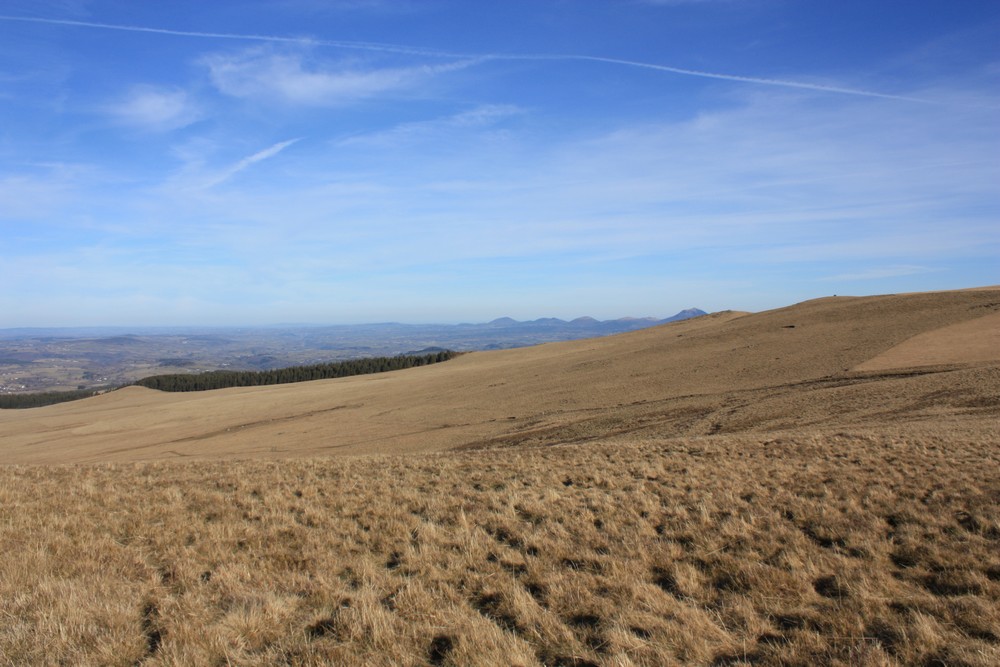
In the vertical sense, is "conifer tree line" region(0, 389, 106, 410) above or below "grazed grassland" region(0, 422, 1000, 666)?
below

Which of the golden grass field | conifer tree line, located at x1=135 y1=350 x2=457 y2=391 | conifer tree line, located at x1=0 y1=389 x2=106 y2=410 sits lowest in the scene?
conifer tree line, located at x1=0 y1=389 x2=106 y2=410

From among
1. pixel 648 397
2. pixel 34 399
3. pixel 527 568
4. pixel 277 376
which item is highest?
pixel 527 568

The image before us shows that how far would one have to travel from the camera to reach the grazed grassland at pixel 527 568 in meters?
4.92

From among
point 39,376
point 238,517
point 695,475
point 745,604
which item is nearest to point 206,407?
point 238,517

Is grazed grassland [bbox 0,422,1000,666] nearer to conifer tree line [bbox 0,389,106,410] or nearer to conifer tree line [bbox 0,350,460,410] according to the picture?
conifer tree line [bbox 0,350,460,410]

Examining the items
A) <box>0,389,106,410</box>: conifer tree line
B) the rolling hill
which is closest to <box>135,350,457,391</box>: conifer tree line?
<box>0,389,106,410</box>: conifer tree line

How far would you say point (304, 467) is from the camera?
50.0 feet

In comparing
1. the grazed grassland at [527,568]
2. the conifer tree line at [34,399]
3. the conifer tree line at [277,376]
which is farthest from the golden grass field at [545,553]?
the conifer tree line at [34,399]

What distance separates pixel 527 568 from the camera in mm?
6906

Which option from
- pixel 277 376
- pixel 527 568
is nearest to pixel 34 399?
pixel 277 376

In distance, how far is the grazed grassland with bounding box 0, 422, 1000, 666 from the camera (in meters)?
4.92

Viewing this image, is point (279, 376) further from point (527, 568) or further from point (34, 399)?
point (527, 568)

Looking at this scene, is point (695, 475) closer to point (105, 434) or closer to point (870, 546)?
point (870, 546)

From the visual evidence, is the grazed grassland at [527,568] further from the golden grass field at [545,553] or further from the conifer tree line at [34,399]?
the conifer tree line at [34,399]
